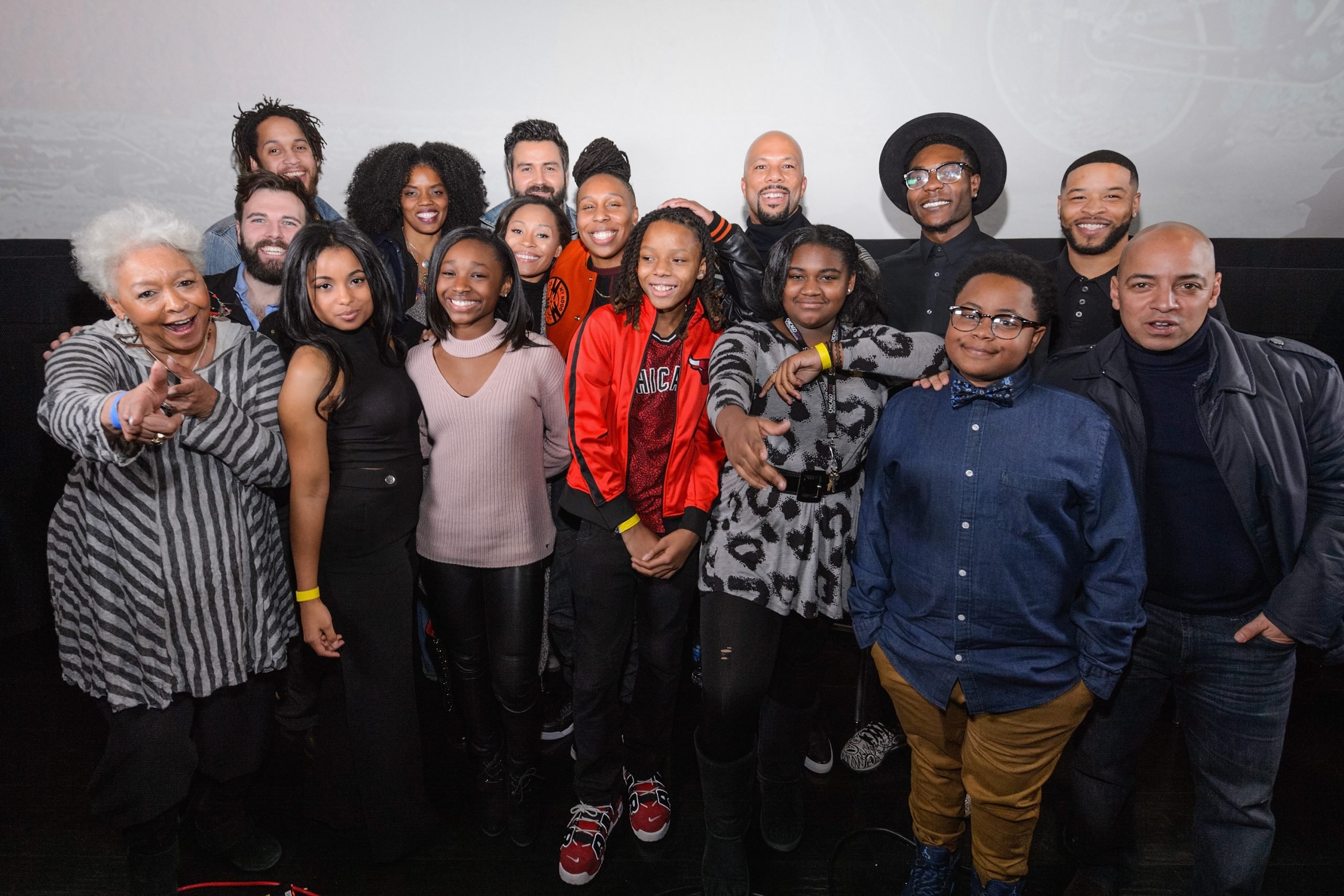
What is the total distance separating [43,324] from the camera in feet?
10.7

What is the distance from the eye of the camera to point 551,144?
9.27 ft

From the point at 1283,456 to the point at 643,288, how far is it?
1.50 meters

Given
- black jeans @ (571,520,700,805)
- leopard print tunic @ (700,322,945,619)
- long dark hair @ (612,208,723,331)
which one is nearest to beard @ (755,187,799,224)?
long dark hair @ (612,208,723,331)

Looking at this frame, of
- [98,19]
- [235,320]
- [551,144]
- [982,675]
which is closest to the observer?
[982,675]

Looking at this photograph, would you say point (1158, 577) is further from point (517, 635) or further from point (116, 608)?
point (116, 608)

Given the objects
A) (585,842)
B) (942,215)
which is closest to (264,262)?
(585,842)

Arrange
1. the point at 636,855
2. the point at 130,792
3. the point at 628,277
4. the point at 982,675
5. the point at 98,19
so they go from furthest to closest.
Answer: the point at 98,19 < the point at 636,855 < the point at 628,277 < the point at 130,792 < the point at 982,675

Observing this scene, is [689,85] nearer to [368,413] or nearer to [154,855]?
[368,413]

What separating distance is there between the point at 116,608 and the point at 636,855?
147 cm

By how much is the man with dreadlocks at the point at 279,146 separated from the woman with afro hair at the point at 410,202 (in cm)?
14

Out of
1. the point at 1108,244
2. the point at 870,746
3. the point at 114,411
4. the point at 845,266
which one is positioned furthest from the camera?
the point at 870,746

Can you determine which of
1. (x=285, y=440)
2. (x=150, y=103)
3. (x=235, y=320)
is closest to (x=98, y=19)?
(x=150, y=103)

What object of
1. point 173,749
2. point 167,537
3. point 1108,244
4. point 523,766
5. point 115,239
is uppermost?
point 1108,244

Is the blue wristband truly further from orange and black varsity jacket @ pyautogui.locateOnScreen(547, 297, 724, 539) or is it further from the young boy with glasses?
the young boy with glasses
